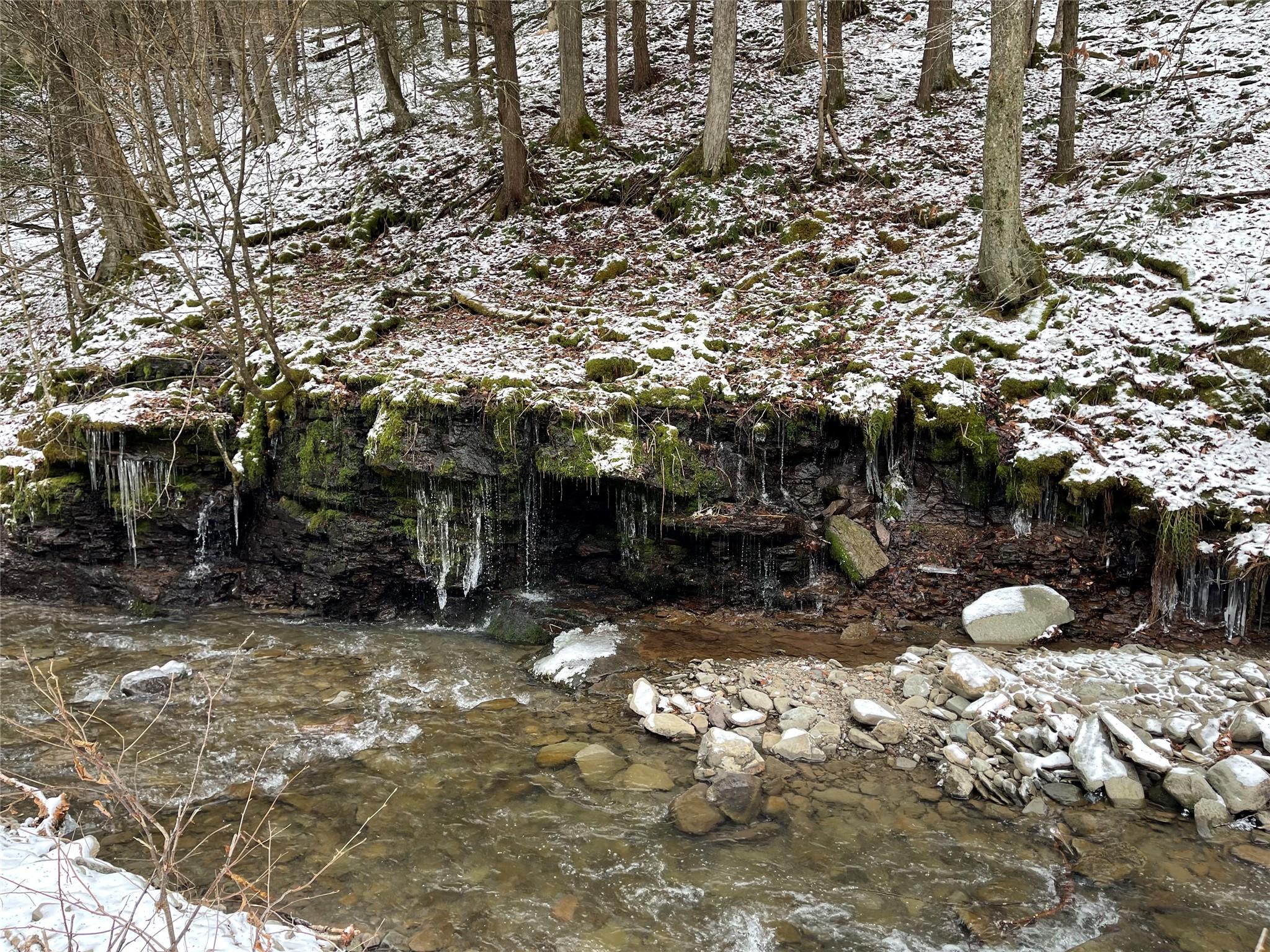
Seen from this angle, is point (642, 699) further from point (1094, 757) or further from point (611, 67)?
point (611, 67)

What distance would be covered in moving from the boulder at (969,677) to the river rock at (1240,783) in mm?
1428

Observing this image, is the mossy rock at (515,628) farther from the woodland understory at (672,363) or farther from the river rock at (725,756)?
the river rock at (725,756)

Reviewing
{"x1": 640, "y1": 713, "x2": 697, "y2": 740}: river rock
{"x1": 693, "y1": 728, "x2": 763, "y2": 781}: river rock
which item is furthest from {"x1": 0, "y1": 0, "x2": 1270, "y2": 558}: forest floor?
{"x1": 693, "y1": 728, "x2": 763, "y2": 781}: river rock

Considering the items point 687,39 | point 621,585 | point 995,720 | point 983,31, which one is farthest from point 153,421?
point 983,31

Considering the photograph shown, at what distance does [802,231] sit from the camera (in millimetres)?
10602

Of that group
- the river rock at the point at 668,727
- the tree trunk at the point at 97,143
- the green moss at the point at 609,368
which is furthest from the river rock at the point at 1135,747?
the tree trunk at the point at 97,143

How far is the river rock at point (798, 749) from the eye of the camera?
5.27 m

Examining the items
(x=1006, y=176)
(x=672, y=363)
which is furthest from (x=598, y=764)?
(x=1006, y=176)

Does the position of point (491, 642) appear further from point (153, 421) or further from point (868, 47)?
point (868, 47)

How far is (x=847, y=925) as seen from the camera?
388 centimetres

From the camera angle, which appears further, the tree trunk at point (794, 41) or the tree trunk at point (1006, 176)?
the tree trunk at point (794, 41)

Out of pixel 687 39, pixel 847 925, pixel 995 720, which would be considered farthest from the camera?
pixel 687 39

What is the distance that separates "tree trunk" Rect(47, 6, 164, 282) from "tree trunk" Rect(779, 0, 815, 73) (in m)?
12.3

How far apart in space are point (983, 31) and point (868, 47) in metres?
2.41
